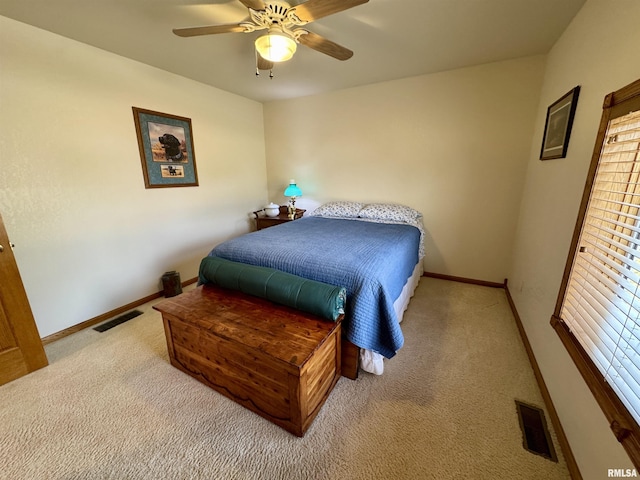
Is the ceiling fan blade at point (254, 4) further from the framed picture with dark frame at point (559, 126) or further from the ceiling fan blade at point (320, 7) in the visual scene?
the framed picture with dark frame at point (559, 126)

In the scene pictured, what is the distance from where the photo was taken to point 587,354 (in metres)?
1.17

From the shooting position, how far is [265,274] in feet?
5.78

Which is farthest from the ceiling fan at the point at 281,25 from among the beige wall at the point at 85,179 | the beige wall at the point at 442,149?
the beige wall at the point at 442,149

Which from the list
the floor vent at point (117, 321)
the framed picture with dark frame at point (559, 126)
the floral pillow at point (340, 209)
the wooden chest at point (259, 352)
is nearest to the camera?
the wooden chest at point (259, 352)

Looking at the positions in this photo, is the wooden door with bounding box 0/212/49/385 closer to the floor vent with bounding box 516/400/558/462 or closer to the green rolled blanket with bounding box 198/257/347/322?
the green rolled blanket with bounding box 198/257/347/322

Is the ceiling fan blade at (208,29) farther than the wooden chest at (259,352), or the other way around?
the ceiling fan blade at (208,29)

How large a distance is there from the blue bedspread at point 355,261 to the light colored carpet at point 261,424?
15.4 inches

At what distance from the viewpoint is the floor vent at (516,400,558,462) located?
1.27 meters

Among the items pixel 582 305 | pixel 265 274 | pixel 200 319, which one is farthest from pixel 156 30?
pixel 582 305

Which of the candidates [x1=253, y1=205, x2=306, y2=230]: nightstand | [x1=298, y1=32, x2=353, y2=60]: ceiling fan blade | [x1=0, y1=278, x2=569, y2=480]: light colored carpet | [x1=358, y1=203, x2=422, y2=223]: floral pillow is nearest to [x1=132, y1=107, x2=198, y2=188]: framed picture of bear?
[x1=253, y1=205, x2=306, y2=230]: nightstand

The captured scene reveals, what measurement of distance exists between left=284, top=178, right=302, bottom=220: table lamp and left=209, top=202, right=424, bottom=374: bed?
2.60ft

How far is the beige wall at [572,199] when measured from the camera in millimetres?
1100

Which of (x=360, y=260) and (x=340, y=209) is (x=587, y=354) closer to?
(x=360, y=260)

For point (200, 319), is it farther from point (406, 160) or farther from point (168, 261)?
point (406, 160)
